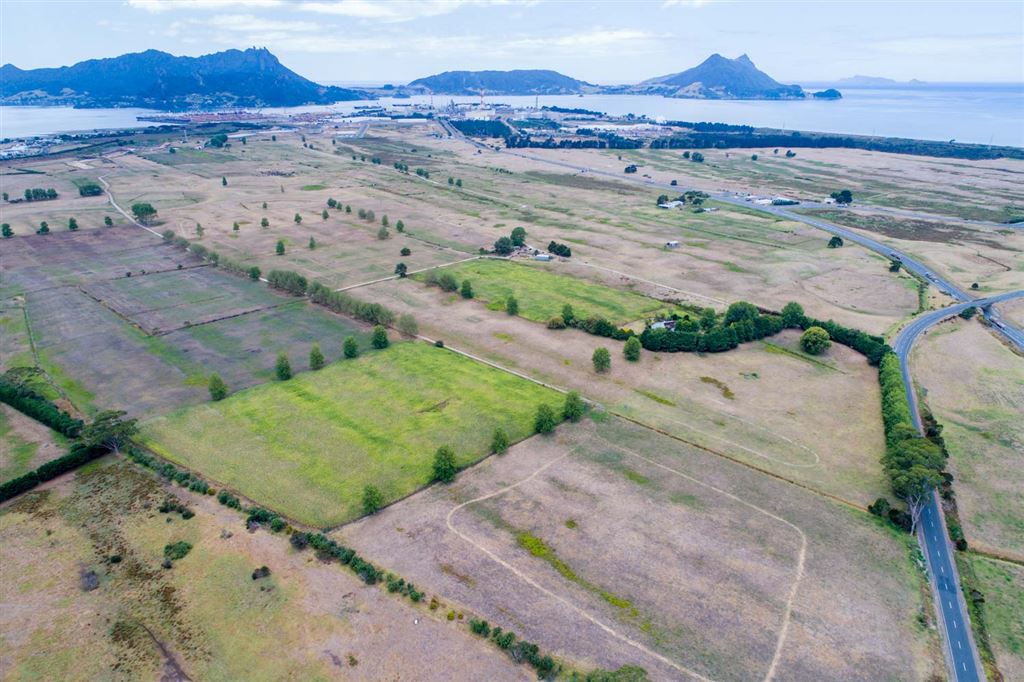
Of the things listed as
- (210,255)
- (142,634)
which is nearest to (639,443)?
(142,634)

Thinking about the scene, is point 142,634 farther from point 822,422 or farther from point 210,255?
point 210,255

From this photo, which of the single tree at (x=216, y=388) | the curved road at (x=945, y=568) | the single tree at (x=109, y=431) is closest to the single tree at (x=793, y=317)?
the curved road at (x=945, y=568)

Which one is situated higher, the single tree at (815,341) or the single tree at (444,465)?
the single tree at (815,341)

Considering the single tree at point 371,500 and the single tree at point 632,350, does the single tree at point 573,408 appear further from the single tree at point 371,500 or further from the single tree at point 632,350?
the single tree at point 371,500

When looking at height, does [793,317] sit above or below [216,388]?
above

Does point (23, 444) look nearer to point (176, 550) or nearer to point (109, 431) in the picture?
point (109, 431)

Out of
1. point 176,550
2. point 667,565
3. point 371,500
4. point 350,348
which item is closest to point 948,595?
point 667,565
